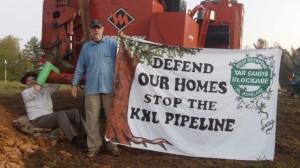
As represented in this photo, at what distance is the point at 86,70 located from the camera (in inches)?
228

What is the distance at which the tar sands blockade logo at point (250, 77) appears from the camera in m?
5.67

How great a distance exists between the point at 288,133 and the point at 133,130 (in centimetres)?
357

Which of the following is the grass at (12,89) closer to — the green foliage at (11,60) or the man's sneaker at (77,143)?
the man's sneaker at (77,143)

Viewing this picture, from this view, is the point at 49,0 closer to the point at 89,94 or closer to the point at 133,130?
the point at 89,94

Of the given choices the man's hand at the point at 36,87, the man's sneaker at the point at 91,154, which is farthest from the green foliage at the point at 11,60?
the man's sneaker at the point at 91,154

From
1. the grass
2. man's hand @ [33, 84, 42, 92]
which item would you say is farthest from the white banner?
the grass

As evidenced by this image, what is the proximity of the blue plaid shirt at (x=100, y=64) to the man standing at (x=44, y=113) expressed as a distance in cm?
64

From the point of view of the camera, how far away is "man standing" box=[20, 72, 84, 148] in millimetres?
5977

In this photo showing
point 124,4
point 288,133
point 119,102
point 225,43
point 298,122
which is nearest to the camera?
point 119,102

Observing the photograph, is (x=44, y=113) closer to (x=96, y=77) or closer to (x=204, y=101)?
(x=96, y=77)

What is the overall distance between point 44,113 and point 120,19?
184 centimetres

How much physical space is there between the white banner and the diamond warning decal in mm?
1005

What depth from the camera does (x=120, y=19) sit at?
6.64m

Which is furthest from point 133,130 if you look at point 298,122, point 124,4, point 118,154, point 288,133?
point 298,122
